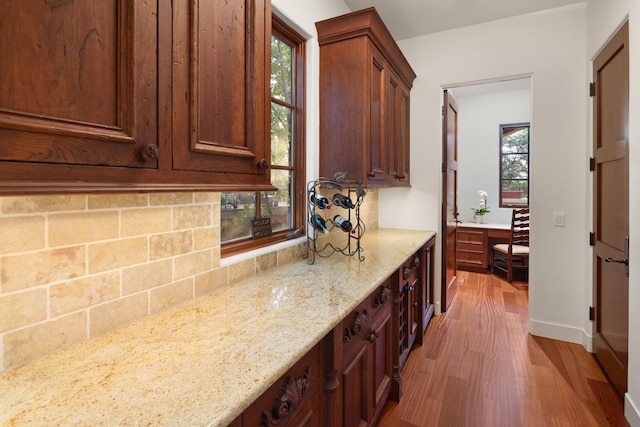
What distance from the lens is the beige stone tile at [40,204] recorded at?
2.61ft

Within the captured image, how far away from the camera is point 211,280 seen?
4.58 ft

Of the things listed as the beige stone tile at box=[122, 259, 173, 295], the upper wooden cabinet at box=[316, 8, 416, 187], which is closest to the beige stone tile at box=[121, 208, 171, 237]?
the beige stone tile at box=[122, 259, 173, 295]

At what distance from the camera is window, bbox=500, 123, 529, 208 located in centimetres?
532

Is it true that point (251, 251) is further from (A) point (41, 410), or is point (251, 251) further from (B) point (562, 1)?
(B) point (562, 1)

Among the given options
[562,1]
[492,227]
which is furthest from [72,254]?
[492,227]

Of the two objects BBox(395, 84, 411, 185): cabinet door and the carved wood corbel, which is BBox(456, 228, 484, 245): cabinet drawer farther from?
the carved wood corbel

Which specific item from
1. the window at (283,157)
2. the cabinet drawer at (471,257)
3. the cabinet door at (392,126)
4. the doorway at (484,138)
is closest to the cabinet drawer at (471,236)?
the cabinet drawer at (471,257)

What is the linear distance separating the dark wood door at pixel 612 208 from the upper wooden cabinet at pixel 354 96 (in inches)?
56.3

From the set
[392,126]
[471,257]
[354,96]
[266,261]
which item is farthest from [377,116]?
[471,257]

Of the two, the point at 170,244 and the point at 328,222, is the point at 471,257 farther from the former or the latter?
the point at 170,244

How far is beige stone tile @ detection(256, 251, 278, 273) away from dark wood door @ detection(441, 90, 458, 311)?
210 centimetres

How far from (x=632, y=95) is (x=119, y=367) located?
261cm

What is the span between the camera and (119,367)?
0.80 m

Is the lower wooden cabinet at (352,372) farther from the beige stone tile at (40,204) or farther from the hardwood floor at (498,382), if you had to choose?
the beige stone tile at (40,204)
